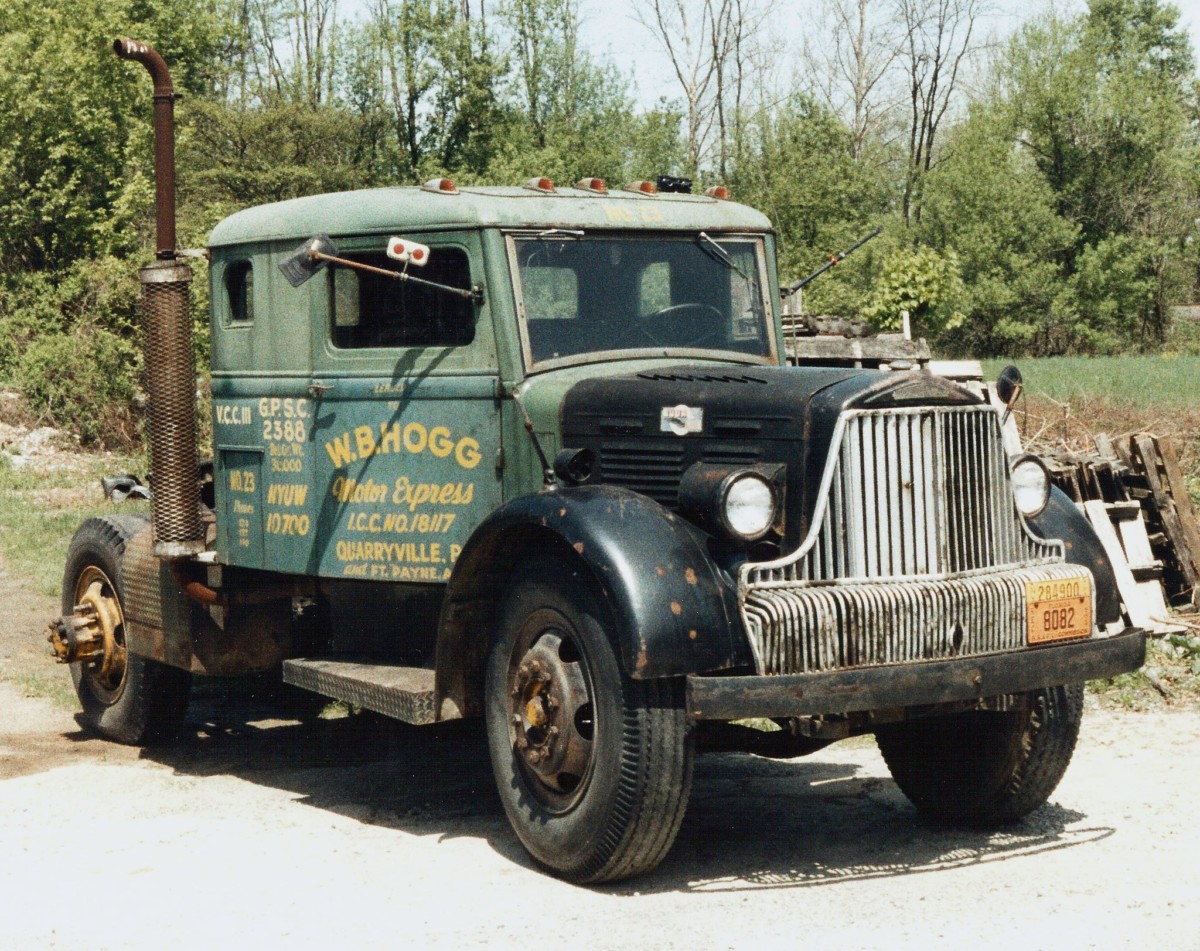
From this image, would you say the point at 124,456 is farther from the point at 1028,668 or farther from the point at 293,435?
the point at 1028,668

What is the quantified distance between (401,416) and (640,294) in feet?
3.49

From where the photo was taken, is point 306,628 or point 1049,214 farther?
point 1049,214

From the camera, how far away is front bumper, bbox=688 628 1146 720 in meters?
5.14

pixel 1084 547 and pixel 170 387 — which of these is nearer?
pixel 1084 547

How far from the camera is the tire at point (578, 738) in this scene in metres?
5.28

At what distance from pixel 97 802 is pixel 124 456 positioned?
16.9 m

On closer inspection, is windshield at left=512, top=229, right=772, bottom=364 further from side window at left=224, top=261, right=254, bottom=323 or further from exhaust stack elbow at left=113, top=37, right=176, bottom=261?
exhaust stack elbow at left=113, top=37, right=176, bottom=261

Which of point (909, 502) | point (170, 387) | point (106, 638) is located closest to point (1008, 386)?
point (909, 502)

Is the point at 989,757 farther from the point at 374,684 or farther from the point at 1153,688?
the point at 1153,688

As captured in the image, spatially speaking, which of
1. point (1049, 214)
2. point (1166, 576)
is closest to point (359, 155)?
point (1049, 214)

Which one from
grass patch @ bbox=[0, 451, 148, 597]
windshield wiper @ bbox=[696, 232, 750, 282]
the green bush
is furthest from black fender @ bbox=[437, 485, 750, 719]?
the green bush

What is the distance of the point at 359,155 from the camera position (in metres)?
46.0

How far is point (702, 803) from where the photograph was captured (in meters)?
6.95

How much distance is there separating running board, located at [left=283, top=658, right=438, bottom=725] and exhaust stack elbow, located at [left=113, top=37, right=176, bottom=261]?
6.49 feet
